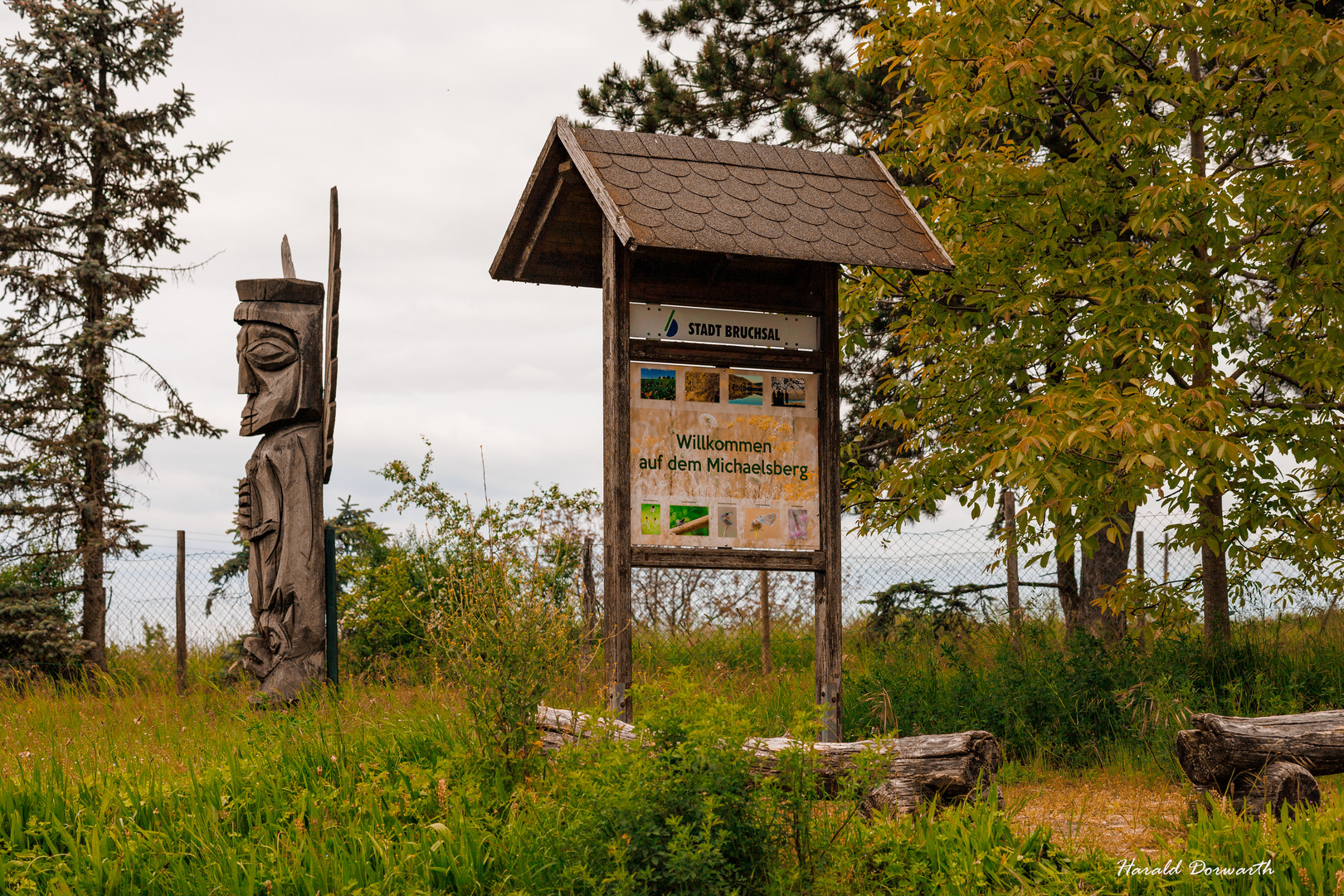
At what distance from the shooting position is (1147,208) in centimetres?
705

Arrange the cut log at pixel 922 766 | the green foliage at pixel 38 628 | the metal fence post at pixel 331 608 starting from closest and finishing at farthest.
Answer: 1. the cut log at pixel 922 766
2. the metal fence post at pixel 331 608
3. the green foliage at pixel 38 628

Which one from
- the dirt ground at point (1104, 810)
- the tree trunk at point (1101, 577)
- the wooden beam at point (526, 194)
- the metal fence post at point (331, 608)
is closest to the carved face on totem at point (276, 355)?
the metal fence post at point (331, 608)

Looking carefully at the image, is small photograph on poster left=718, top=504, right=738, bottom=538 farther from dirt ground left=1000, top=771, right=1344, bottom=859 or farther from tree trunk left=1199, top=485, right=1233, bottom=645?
tree trunk left=1199, top=485, right=1233, bottom=645

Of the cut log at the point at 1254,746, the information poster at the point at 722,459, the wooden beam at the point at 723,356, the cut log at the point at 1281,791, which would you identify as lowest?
the cut log at the point at 1281,791

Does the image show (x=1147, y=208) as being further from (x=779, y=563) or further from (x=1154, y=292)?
(x=779, y=563)

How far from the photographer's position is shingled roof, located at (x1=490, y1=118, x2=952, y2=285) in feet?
20.4

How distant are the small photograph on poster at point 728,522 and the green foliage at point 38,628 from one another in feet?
28.2

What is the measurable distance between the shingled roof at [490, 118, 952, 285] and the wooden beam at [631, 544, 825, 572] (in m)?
1.77

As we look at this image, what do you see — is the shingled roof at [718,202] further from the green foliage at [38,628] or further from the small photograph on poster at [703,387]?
the green foliage at [38,628]

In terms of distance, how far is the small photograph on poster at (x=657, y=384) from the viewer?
6539mm

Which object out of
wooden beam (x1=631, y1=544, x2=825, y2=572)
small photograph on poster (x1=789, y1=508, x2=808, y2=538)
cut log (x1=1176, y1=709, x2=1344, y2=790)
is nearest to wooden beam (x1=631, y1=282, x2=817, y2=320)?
small photograph on poster (x1=789, y1=508, x2=808, y2=538)

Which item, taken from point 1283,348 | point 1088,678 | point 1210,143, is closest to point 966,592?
point 1088,678

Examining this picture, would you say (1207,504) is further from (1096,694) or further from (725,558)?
(725,558)

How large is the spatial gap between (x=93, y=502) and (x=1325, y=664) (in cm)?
1215
